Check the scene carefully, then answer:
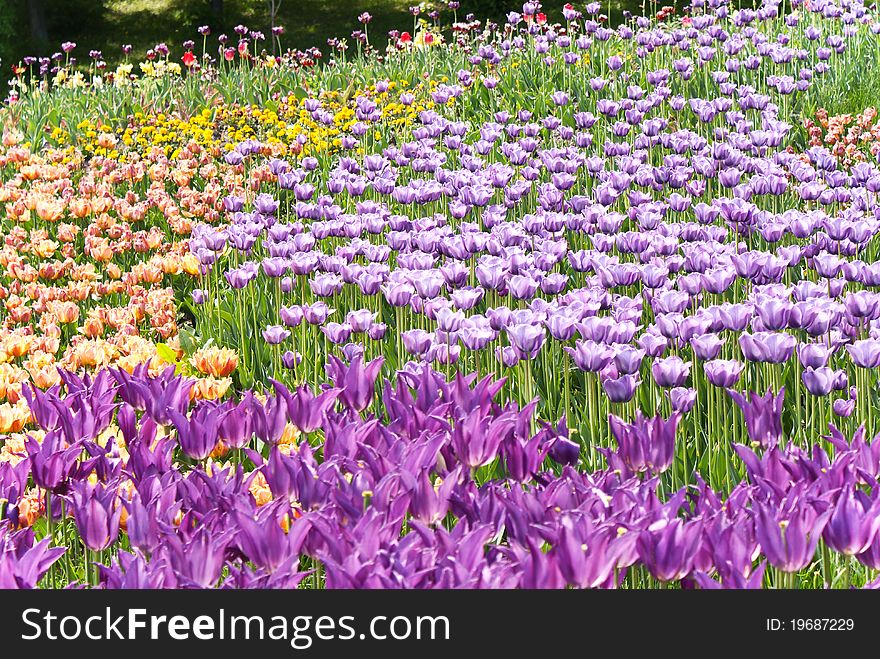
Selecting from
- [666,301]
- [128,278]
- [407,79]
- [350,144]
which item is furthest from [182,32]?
[666,301]

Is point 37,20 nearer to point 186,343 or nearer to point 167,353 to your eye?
point 186,343

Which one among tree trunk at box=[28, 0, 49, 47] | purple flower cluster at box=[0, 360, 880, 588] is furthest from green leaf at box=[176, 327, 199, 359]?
tree trunk at box=[28, 0, 49, 47]

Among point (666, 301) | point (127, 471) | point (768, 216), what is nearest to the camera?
point (127, 471)

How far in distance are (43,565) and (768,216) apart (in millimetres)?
3798

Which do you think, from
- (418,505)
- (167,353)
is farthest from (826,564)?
(167,353)

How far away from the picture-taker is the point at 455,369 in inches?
151

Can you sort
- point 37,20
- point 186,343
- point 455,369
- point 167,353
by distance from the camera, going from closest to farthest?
point 455,369, point 167,353, point 186,343, point 37,20

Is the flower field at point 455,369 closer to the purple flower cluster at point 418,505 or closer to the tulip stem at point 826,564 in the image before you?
the purple flower cluster at point 418,505

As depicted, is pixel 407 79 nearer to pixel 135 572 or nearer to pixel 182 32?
pixel 135 572

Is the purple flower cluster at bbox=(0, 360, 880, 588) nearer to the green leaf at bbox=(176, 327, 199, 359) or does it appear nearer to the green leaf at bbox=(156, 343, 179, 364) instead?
the green leaf at bbox=(156, 343, 179, 364)

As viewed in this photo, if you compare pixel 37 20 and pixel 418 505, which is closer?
pixel 418 505

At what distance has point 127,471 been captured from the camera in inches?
99.9

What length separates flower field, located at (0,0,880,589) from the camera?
1.92 meters

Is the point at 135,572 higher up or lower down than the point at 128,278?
higher up
